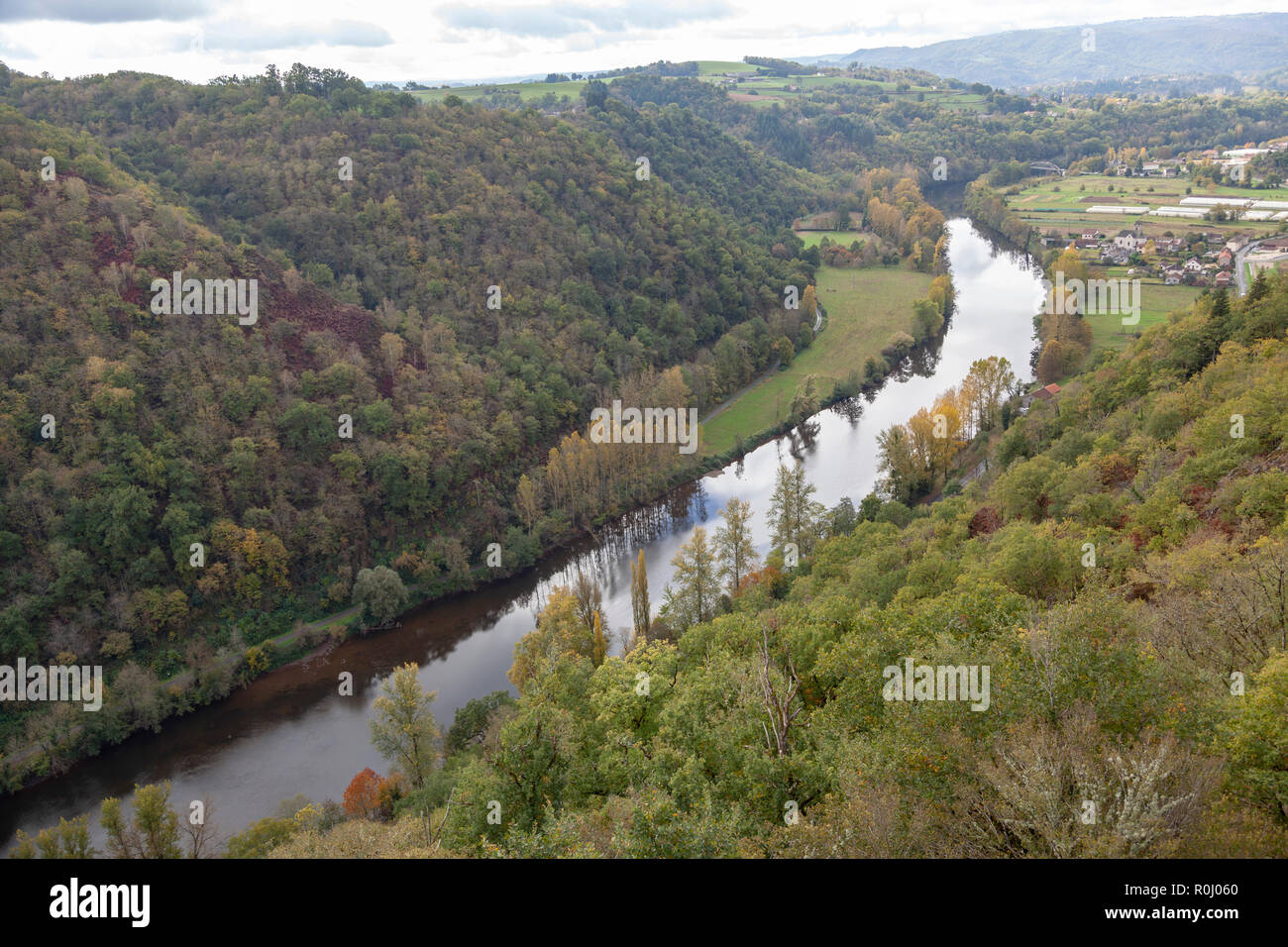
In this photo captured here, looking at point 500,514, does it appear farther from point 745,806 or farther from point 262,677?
point 745,806

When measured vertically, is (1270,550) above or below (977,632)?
above

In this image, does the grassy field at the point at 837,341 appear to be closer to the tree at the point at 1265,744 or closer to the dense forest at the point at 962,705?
the dense forest at the point at 962,705

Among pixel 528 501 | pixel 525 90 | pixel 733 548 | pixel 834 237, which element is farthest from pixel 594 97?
pixel 733 548

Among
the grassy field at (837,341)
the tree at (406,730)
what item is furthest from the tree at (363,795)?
the grassy field at (837,341)

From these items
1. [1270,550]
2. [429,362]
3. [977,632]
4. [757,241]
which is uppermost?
[757,241]
